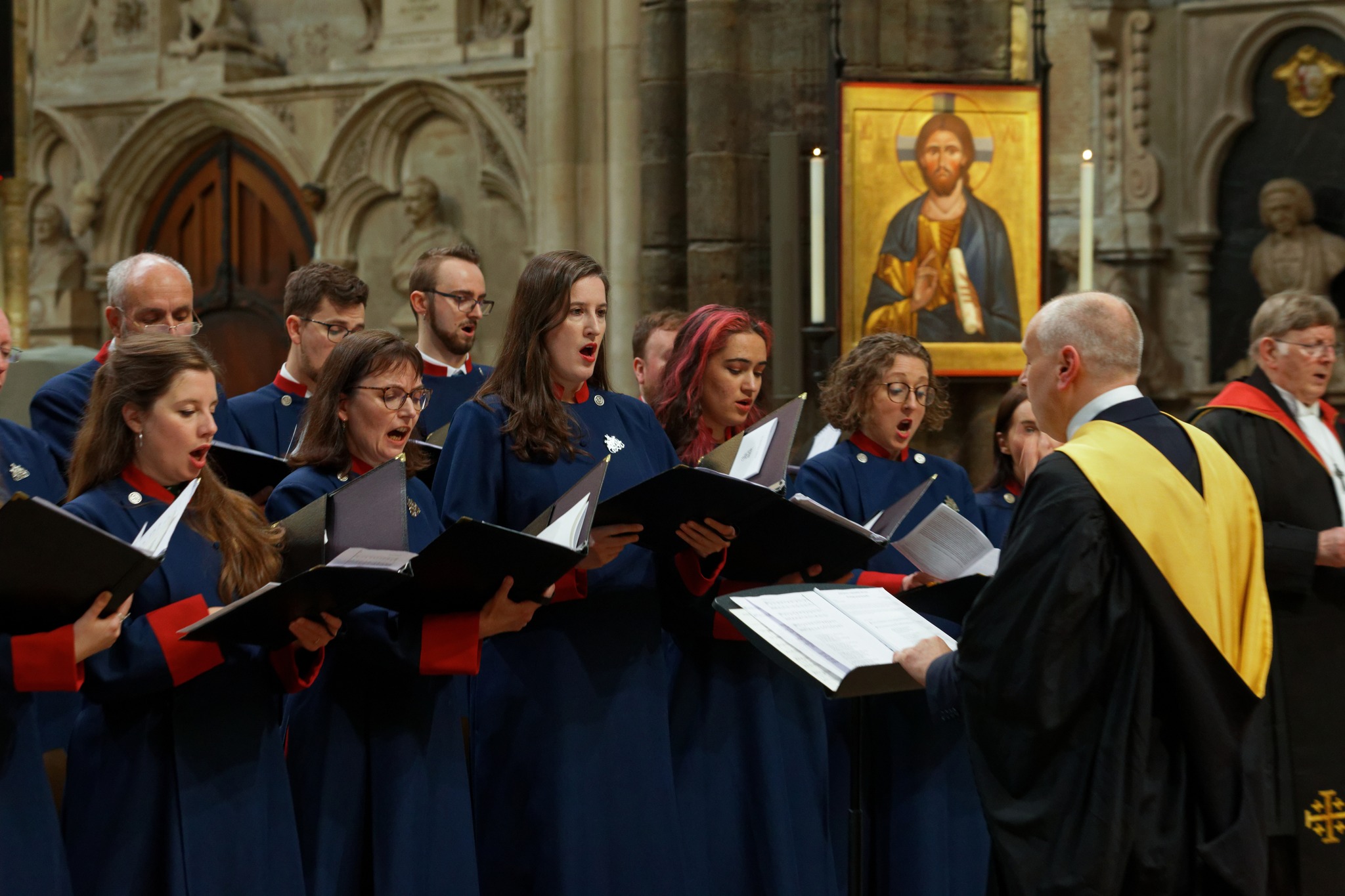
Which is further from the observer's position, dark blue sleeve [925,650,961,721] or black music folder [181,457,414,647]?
dark blue sleeve [925,650,961,721]

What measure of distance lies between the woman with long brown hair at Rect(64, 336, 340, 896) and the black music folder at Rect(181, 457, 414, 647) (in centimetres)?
5

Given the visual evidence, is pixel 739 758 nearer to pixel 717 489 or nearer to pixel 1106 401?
pixel 717 489

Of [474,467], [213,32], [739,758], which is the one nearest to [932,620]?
[739,758]

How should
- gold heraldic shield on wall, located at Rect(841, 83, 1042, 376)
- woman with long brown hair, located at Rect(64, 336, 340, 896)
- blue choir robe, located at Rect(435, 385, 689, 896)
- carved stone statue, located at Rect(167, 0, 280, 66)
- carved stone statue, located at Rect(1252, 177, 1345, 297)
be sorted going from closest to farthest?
woman with long brown hair, located at Rect(64, 336, 340, 896) → blue choir robe, located at Rect(435, 385, 689, 896) → gold heraldic shield on wall, located at Rect(841, 83, 1042, 376) → carved stone statue, located at Rect(1252, 177, 1345, 297) → carved stone statue, located at Rect(167, 0, 280, 66)

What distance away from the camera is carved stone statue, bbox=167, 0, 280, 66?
30.5 ft

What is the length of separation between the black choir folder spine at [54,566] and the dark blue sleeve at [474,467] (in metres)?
0.86

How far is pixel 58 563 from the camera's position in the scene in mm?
2273

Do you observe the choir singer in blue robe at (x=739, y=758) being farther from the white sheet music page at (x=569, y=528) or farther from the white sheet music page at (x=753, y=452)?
the white sheet music page at (x=569, y=528)

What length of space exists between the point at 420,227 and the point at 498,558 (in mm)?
6227

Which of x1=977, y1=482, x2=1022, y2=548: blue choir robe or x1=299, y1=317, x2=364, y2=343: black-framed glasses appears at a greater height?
x1=299, y1=317, x2=364, y2=343: black-framed glasses

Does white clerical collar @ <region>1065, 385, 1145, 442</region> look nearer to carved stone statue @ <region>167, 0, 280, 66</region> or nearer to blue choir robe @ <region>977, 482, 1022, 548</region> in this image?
blue choir robe @ <region>977, 482, 1022, 548</region>

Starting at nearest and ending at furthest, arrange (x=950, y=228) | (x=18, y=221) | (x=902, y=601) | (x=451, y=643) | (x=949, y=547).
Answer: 1. (x=451, y=643)
2. (x=902, y=601)
3. (x=949, y=547)
4. (x=18, y=221)
5. (x=950, y=228)

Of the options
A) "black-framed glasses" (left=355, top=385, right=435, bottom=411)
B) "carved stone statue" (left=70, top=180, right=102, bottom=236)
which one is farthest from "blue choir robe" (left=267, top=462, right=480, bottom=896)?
"carved stone statue" (left=70, top=180, right=102, bottom=236)

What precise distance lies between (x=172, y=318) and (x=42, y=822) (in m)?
1.62
